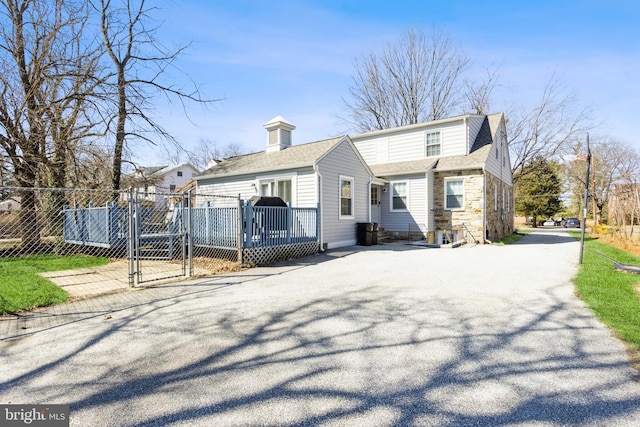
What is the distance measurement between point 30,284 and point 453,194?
1458cm

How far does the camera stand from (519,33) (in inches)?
489

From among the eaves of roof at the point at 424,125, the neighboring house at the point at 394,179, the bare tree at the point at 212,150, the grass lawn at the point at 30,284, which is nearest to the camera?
the grass lawn at the point at 30,284

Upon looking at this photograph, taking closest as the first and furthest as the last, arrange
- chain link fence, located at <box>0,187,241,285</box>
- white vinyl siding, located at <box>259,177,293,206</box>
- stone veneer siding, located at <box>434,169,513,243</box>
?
chain link fence, located at <box>0,187,241,285</box>, white vinyl siding, located at <box>259,177,293,206</box>, stone veneer siding, located at <box>434,169,513,243</box>

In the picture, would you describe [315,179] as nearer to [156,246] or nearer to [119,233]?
[156,246]

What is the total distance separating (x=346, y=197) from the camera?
1304 centimetres

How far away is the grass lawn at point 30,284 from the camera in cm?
505

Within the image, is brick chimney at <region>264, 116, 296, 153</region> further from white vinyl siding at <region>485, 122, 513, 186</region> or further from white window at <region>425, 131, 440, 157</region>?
white vinyl siding at <region>485, 122, 513, 186</region>

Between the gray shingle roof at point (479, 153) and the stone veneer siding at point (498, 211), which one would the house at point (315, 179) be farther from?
the stone veneer siding at point (498, 211)

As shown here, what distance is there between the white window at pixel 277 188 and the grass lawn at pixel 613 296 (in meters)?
8.95

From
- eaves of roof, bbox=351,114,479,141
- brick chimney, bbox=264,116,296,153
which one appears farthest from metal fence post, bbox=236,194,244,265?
eaves of roof, bbox=351,114,479,141

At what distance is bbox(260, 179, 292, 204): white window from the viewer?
41.6 feet

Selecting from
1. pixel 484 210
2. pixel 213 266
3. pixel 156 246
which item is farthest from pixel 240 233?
pixel 484 210

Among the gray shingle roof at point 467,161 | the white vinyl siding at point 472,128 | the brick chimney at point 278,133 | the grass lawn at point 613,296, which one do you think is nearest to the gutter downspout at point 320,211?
the brick chimney at point 278,133

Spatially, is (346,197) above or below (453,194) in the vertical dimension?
below
